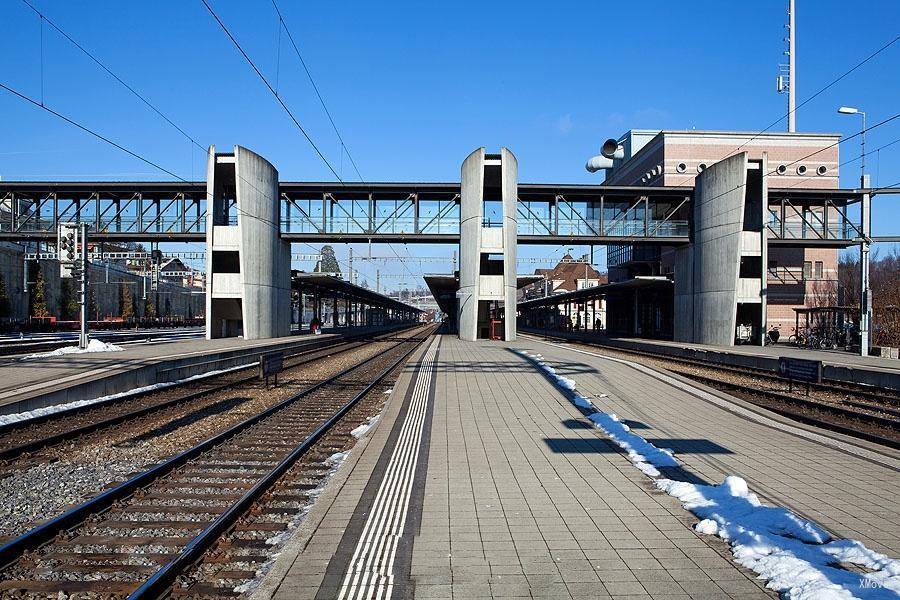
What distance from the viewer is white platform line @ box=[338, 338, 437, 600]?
14.6 ft

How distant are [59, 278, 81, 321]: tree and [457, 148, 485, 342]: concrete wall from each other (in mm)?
46298

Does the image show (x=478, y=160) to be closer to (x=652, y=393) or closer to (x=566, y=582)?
(x=652, y=393)

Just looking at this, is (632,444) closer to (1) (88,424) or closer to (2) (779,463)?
(2) (779,463)

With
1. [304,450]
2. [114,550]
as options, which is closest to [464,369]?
[304,450]

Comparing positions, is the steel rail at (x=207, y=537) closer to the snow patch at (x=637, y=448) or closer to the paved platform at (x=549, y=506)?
the paved platform at (x=549, y=506)

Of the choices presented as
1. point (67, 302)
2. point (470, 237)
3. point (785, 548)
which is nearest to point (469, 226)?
point (470, 237)

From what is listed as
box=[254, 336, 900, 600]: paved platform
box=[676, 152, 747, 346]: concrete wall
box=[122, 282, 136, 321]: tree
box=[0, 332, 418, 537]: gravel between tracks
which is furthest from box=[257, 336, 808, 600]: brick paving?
box=[122, 282, 136, 321]: tree

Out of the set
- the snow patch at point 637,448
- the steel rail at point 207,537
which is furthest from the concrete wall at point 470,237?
the steel rail at point 207,537

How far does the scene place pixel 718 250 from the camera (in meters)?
36.9

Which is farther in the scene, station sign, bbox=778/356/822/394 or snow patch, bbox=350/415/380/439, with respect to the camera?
station sign, bbox=778/356/822/394

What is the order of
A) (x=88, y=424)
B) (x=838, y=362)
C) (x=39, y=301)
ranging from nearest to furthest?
(x=88, y=424) → (x=838, y=362) → (x=39, y=301)

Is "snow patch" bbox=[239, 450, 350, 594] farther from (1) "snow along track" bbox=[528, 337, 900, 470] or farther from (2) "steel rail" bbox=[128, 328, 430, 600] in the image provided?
(1) "snow along track" bbox=[528, 337, 900, 470]

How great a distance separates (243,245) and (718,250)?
86.9 ft

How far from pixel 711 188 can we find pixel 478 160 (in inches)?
529
